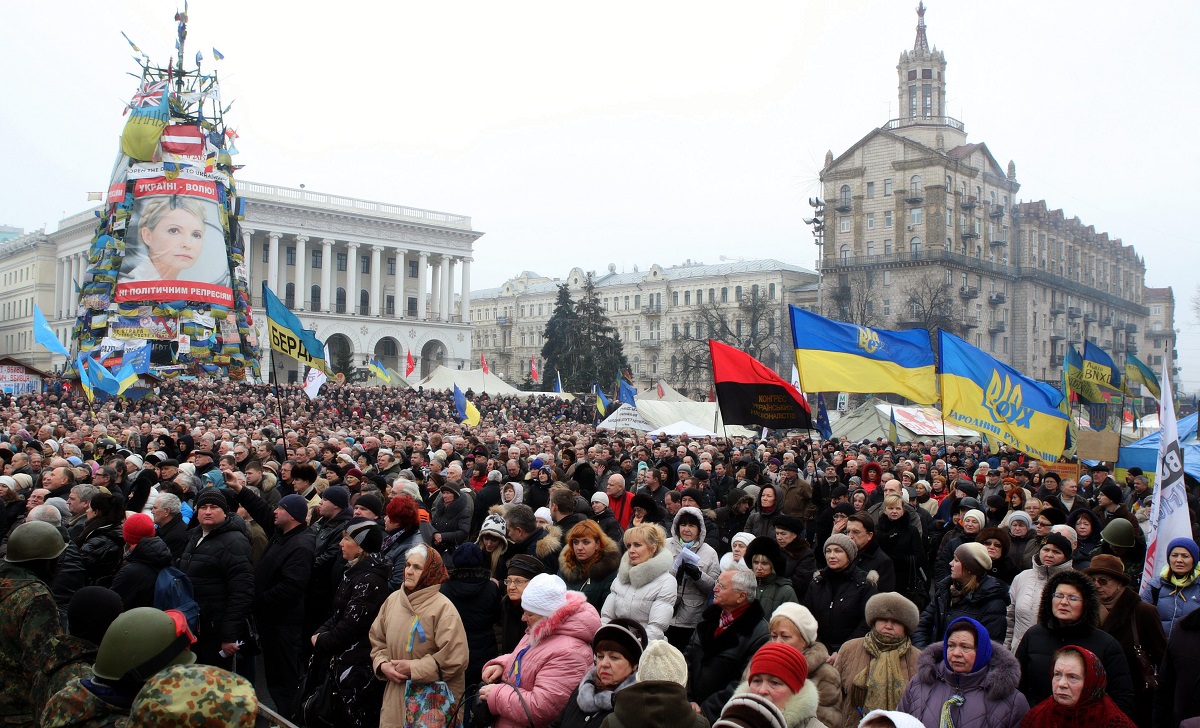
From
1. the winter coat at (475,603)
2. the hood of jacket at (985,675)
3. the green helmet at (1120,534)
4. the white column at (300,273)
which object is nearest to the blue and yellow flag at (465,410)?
the winter coat at (475,603)

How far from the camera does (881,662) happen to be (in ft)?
15.3

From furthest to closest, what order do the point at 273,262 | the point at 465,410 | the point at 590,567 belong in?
the point at 273,262 → the point at 465,410 → the point at 590,567

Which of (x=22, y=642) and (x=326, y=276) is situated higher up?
(x=326, y=276)

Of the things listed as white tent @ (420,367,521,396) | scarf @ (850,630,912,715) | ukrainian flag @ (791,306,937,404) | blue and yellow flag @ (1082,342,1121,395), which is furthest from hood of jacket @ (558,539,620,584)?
white tent @ (420,367,521,396)

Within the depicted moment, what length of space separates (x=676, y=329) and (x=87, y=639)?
81.3 m

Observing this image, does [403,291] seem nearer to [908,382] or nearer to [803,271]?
[803,271]

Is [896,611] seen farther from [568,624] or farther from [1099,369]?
[1099,369]

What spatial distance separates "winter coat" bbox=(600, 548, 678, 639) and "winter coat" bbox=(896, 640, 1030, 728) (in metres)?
1.36

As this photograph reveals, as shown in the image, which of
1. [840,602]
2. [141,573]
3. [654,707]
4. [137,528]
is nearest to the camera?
[654,707]

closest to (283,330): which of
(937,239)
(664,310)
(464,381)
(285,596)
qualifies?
(285,596)

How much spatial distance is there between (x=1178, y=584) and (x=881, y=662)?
77.6 inches

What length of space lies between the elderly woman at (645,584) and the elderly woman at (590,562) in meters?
0.44

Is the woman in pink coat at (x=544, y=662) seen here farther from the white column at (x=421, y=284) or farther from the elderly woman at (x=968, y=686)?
the white column at (x=421, y=284)

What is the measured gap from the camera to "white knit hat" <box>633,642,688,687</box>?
375 cm
